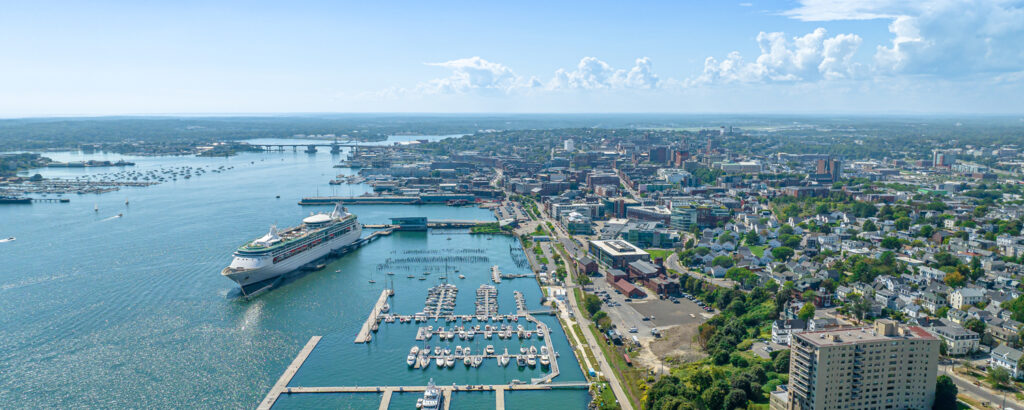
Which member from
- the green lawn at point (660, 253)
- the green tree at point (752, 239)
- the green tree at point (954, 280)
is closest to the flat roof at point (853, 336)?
the green tree at point (954, 280)

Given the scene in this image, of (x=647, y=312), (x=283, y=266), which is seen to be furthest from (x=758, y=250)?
(x=283, y=266)

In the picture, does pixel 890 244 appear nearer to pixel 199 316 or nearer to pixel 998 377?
pixel 998 377

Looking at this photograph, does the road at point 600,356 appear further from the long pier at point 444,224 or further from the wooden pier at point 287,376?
the long pier at point 444,224

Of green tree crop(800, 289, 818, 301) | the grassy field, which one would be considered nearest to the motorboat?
the grassy field

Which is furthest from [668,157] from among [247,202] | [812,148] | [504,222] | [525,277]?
[525,277]

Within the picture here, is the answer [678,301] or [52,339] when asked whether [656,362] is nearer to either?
[678,301]
